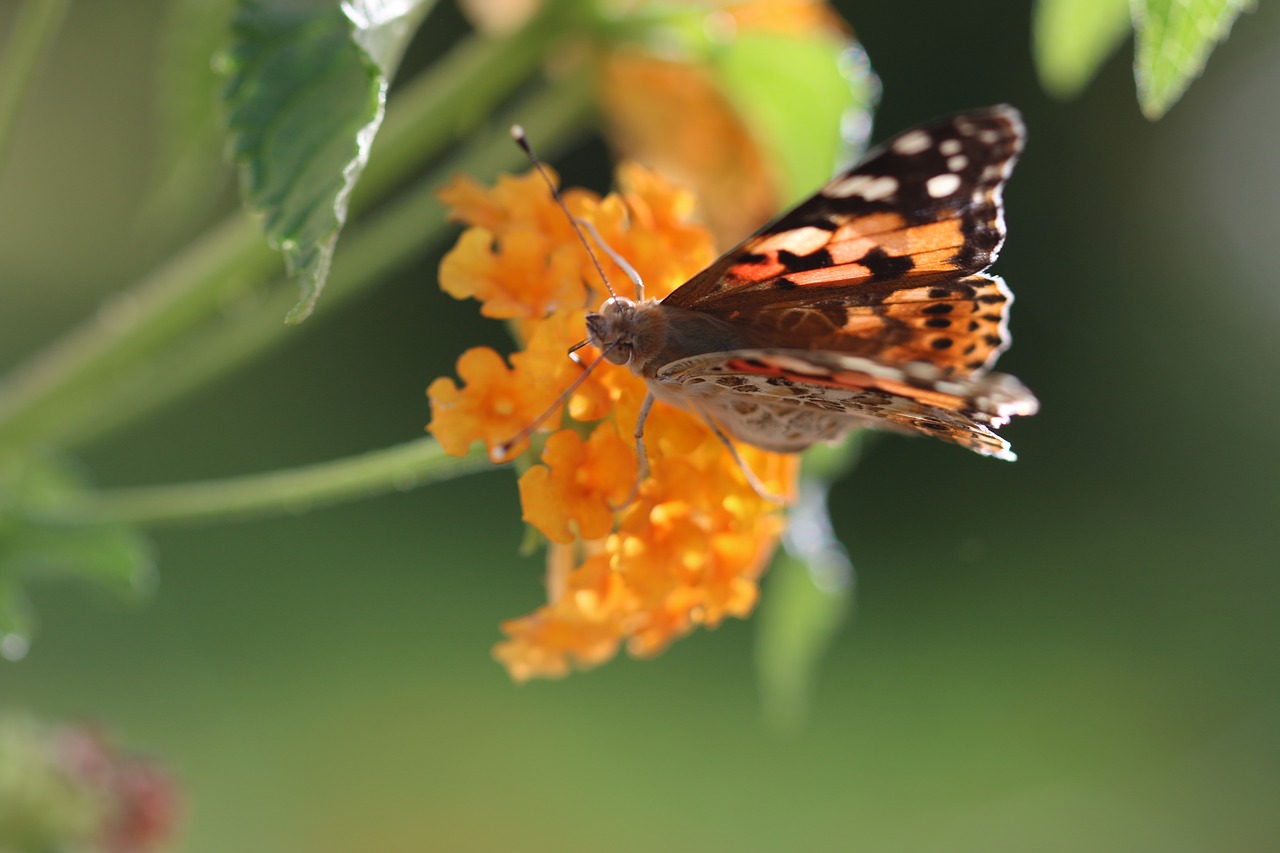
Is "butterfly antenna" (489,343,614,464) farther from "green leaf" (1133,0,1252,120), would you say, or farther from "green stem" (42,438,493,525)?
"green leaf" (1133,0,1252,120)

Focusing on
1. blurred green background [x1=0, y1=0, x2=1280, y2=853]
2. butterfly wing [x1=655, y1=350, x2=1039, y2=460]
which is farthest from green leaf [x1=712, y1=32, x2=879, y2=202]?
blurred green background [x1=0, y1=0, x2=1280, y2=853]

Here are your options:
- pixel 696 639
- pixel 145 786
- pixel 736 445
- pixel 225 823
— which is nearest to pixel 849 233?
pixel 736 445

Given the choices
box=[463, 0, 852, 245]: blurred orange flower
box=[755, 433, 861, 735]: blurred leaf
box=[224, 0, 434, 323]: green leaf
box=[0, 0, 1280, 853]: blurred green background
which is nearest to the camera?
box=[224, 0, 434, 323]: green leaf

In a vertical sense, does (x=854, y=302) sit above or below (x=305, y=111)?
below

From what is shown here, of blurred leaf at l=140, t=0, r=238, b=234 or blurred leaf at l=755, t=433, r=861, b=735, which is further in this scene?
blurred leaf at l=755, t=433, r=861, b=735

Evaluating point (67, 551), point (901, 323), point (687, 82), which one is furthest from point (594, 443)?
point (687, 82)

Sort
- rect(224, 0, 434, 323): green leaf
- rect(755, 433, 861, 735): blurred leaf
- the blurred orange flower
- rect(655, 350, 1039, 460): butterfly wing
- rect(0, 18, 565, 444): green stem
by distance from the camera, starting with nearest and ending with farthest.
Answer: rect(224, 0, 434, 323): green leaf → rect(655, 350, 1039, 460): butterfly wing → rect(0, 18, 565, 444): green stem → the blurred orange flower → rect(755, 433, 861, 735): blurred leaf

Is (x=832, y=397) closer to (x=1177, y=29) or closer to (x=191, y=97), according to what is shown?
(x=1177, y=29)

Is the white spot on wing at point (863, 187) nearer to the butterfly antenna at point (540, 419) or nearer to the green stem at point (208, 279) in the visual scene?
the butterfly antenna at point (540, 419)

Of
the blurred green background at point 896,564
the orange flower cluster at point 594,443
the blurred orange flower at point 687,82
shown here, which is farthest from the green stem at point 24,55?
the blurred green background at point 896,564
